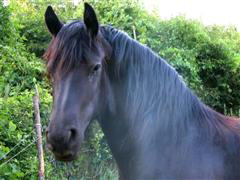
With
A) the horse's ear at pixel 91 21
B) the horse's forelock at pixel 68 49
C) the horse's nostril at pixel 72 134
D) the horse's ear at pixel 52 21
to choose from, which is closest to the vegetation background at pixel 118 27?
the horse's ear at pixel 52 21

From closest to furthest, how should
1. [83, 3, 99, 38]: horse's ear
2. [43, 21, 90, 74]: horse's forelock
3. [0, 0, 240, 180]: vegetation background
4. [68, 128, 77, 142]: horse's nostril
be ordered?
[68, 128, 77, 142]: horse's nostril < [43, 21, 90, 74]: horse's forelock < [83, 3, 99, 38]: horse's ear < [0, 0, 240, 180]: vegetation background

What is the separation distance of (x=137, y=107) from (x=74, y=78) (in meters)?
0.62

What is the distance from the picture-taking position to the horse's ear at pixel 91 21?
2949 mm

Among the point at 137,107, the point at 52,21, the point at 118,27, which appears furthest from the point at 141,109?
the point at 118,27

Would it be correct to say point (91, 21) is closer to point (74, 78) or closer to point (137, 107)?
point (74, 78)

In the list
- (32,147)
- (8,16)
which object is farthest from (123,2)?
(32,147)

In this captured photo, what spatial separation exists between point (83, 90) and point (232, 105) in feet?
33.6

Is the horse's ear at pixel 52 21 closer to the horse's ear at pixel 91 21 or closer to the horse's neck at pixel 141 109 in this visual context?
the horse's ear at pixel 91 21

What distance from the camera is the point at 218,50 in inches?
459

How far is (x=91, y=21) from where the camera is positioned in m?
2.98

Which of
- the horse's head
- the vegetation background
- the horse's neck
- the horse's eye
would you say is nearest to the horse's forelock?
the horse's head

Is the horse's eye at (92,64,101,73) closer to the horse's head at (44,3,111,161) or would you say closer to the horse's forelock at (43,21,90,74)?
the horse's head at (44,3,111,161)

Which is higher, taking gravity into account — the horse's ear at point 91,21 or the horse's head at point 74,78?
the horse's ear at point 91,21

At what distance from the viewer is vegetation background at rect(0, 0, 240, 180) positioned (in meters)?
5.39
